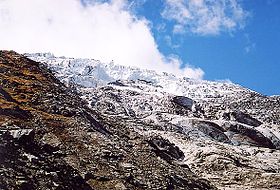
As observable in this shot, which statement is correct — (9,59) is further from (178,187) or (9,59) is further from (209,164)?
(178,187)

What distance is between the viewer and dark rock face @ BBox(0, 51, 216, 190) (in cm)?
4078

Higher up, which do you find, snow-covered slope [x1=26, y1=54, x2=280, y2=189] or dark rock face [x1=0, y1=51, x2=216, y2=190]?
snow-covered slope [x1=26, y1=54, x2=280, y2=189]

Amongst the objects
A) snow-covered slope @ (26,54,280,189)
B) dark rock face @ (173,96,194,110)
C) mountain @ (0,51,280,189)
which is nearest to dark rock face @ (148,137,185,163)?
mountain @ (0,51,280,189)

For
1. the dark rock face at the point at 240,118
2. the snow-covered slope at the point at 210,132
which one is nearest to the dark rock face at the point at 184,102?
the snow-covered slope at the point at 210,132

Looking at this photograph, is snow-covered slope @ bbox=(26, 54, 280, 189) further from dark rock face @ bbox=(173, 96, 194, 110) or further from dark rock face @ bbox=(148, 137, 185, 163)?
dark rock face @ bbox=(148, 137, 185, 163)

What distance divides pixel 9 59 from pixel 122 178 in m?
43.4

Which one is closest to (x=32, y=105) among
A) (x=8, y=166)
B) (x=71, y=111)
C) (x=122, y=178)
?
(x=71, y=111)

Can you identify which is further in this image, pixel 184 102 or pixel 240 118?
pixel 184 102

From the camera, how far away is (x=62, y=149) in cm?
4981

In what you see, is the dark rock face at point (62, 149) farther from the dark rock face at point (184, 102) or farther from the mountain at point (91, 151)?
the dark rock face at point (184, 102)

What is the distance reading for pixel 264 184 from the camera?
7294cm

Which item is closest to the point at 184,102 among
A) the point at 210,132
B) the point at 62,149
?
the point at 210,132

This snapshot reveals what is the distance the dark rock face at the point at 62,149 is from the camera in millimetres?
40781

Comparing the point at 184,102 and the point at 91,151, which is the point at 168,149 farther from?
the point at 184,102
